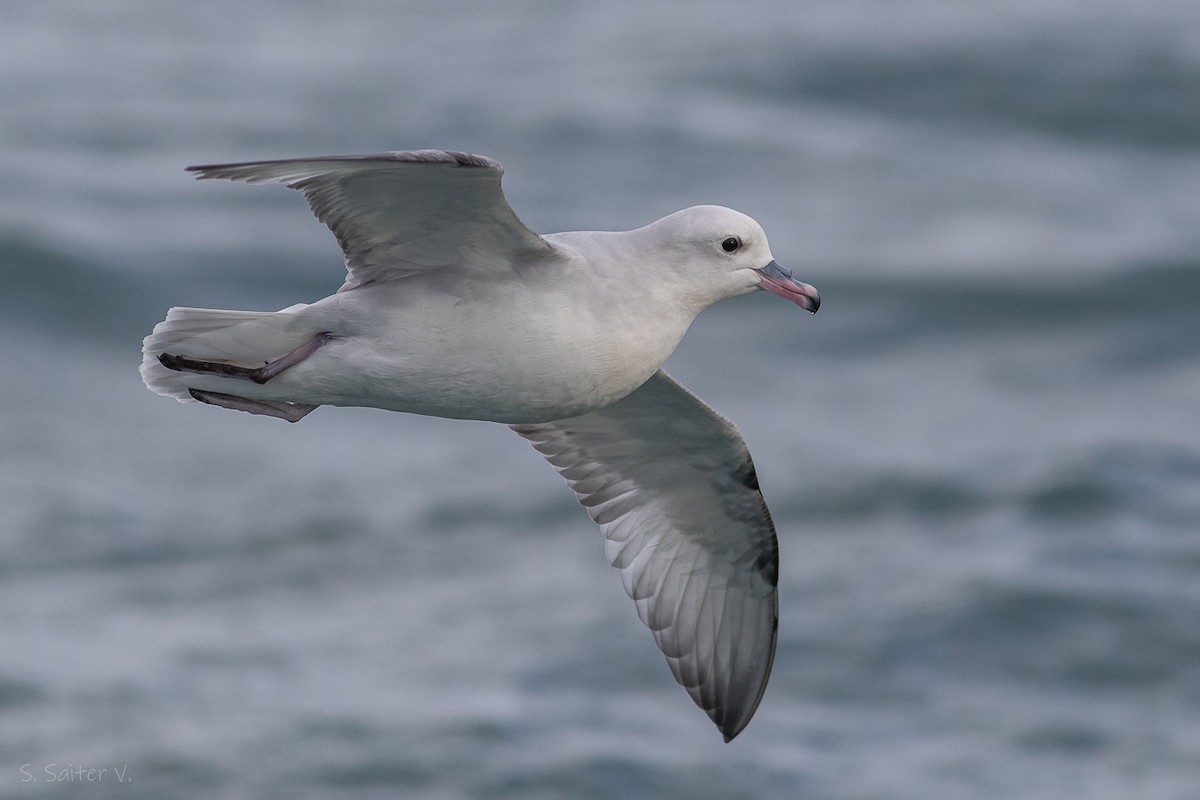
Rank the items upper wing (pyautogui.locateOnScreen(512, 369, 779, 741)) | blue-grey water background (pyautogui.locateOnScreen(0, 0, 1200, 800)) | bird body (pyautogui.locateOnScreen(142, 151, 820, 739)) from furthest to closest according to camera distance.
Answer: blue-grey water background (pyautogui.locateOnScreen(0, 0, 1200, 800))
upper wing (pyautogui.locateOnScreen(512, 369, 779, 741))
bird body (pyautogui.locateOnScreen(142, 151, 820, 739))

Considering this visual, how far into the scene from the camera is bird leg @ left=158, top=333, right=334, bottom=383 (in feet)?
23.5

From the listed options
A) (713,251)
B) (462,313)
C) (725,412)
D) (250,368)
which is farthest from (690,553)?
(725,412)

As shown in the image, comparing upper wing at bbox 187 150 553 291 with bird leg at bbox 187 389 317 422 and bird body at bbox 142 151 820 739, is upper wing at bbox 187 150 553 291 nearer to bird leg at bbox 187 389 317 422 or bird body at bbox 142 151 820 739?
bird body at bbox 142 151 820 739

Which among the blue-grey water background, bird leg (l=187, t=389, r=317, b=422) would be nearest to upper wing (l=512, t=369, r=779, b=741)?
bird leg (l=187, t=389, r=317, b=422)

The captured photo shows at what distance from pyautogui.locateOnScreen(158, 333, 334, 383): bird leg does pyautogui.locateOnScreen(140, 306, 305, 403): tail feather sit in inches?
1.6

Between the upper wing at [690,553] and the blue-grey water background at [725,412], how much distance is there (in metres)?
14.8

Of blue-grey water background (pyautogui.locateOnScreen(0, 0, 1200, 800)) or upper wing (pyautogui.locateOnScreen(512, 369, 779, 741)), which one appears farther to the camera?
blue-grey water background (pyautogui.locateOnScreen(0, 0, 1200, 800))

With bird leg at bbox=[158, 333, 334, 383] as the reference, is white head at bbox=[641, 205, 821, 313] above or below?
above

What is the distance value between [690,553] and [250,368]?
9.27ft

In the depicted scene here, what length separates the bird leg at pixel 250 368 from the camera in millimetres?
7148

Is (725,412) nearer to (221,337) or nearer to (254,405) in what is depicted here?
(254,405)

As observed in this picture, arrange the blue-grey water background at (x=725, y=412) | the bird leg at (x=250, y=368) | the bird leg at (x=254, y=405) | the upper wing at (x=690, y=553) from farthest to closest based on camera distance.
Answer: the blue-grey water background at (x=725, y=412)
the upper wing at (x=690, y=553)
the bird leg at (x=254, y=405)
the bird leg at (x=250, y=368)

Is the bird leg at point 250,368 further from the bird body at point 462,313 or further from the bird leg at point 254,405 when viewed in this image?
the bird leg at point 254,405

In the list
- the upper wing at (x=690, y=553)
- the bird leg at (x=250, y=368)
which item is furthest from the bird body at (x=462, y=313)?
the upper wing at (x=690, y=553)
